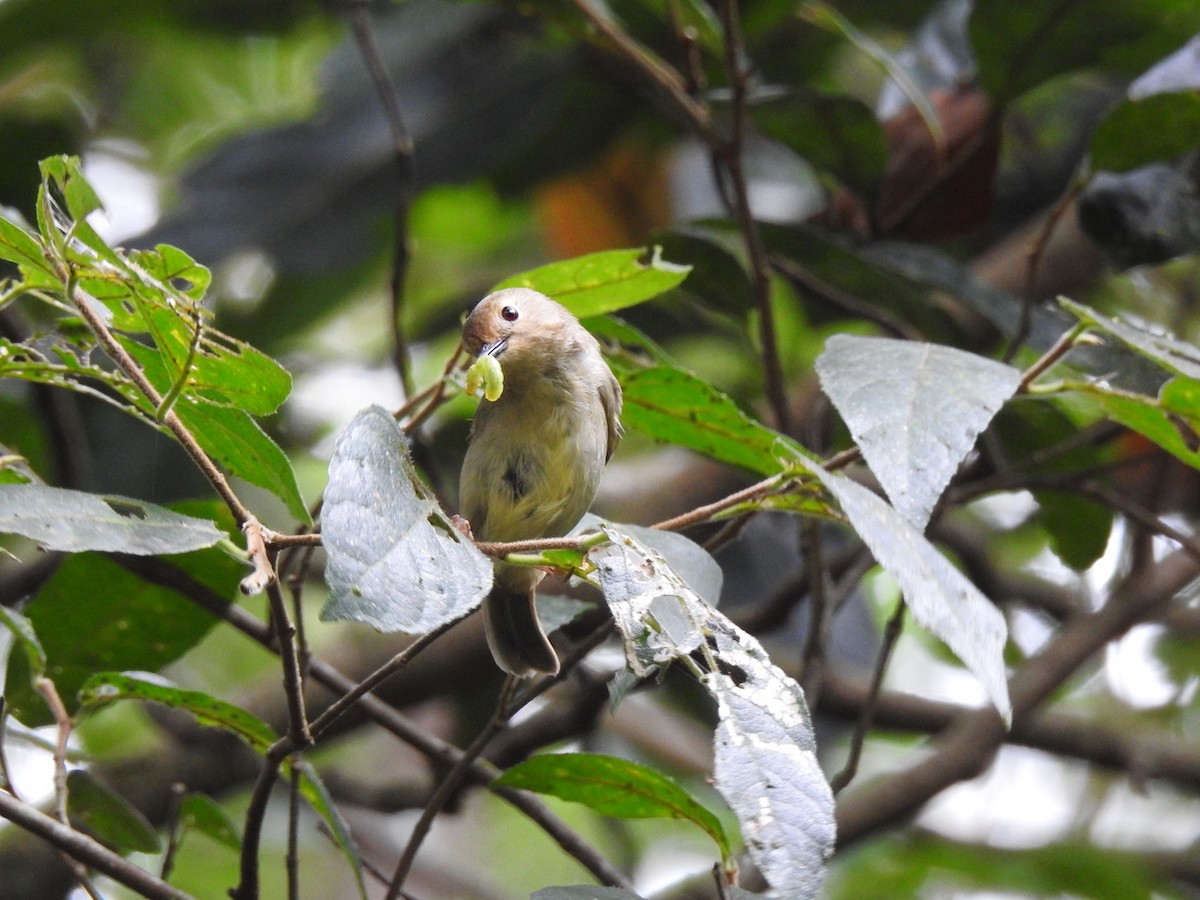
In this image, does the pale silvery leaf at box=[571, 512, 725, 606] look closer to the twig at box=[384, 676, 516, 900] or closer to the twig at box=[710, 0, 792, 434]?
the twig at box=[384, 676, 516, 900]

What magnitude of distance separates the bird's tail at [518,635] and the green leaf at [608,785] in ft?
1.41

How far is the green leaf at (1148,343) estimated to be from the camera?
1.55 m

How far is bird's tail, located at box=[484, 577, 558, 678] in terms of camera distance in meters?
2.36

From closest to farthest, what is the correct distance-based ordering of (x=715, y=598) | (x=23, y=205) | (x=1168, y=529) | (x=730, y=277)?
(x=715, y=598) < (x=1168, y=529) < (x=730, y=277) < (x=23, y=205)

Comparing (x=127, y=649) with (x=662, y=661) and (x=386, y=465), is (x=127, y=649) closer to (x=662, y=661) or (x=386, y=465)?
(x=386, y=465)

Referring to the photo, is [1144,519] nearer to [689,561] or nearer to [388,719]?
[689,561]

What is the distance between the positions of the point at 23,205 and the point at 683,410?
233cm

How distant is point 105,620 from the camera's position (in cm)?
218

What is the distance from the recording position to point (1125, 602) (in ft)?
10.9

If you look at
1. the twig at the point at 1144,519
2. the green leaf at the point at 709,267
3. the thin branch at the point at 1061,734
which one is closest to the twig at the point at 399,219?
the green leaf at the point at 709,267

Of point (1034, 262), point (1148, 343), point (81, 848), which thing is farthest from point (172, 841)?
point (1034, 262)

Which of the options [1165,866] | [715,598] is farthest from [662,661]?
[1165,866]

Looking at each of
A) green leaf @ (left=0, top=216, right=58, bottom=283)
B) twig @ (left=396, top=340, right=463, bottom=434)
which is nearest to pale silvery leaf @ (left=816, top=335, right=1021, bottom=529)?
twig @ (left=396, top=340, right=463, bottom=434)

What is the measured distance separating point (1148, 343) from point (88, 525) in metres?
1.27
